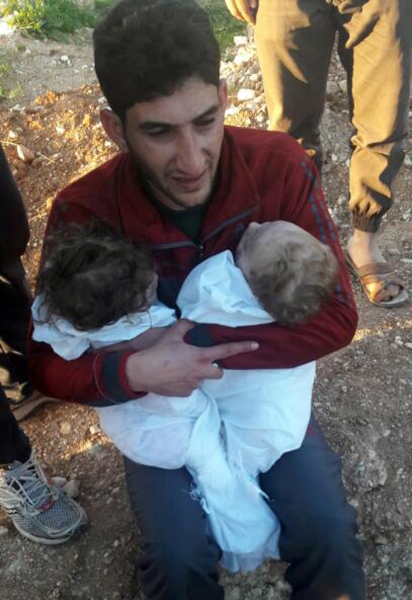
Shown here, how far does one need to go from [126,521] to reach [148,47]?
1.66 meters

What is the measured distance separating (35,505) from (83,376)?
28.4 inches

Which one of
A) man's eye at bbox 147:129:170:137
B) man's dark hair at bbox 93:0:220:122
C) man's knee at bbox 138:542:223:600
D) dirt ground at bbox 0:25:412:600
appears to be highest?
man's dark hair at bbox 93:0:220:122

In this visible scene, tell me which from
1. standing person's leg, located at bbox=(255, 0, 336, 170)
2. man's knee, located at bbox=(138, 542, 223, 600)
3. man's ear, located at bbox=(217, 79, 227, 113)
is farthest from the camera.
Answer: standing person's leg, located at bbox=(255, 0, 336, 170)

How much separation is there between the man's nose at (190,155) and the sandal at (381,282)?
162 cm

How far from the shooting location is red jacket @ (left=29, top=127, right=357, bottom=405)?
1.85m

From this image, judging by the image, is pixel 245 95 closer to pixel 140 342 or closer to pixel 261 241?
pixel 261 241

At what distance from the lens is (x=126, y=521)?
94.0 inches

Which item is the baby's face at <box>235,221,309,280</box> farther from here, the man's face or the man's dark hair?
the man's dark hair

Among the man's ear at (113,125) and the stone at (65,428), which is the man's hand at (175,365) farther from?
the stone at (65,428)

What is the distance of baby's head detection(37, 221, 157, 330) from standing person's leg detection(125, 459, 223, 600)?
51 centimetres

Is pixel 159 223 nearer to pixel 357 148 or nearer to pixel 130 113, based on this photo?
pixel 130 113

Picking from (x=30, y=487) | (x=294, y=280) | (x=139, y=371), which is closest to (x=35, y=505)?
(x=30, y=487)

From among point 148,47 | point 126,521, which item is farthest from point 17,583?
point 148,47

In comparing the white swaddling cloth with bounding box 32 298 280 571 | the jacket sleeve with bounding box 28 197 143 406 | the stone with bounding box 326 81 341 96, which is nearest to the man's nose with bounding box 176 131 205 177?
the white swaddling cloth with bounding box 32 298 280 571
